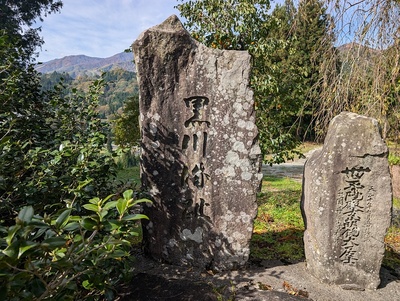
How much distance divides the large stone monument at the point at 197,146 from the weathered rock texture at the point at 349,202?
69 centimetres

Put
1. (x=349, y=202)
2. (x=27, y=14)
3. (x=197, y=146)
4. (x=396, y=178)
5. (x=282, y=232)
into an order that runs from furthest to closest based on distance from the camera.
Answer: (x=27, y=14)
(x=396, y=178)
(x=282, y=232)
(x=197, y=146)
(x=349, y=202)

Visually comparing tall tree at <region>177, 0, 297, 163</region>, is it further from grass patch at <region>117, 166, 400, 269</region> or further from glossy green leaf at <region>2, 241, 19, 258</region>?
glossy green leaf at <region>2, 241, 19, 258</region>

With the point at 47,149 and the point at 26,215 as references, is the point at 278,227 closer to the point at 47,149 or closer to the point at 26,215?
the point at 47,149

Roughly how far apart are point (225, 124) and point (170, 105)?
0.66 m

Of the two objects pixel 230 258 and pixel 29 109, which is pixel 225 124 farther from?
pixel 29 109

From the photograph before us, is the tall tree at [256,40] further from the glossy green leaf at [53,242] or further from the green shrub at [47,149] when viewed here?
the glossy green leaf at [53,242]

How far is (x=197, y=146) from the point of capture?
3418mm

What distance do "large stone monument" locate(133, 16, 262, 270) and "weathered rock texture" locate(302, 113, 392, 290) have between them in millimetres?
692

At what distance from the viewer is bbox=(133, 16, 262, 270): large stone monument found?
331 cm

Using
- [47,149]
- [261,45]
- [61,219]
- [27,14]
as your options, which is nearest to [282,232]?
[261,45]

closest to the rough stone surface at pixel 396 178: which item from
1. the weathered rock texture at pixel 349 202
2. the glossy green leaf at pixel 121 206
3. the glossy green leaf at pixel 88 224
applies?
the weathered rock texture at pixel 349 202

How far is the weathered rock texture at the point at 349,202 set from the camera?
9.73ft

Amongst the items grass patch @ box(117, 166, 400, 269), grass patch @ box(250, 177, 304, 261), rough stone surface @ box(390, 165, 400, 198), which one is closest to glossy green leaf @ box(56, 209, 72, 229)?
grass patch @ box(117, 166, 400, 269)

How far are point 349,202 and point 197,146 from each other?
171 centimetres
